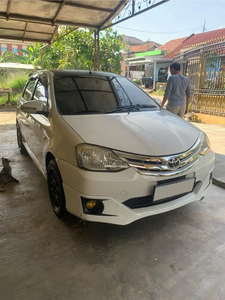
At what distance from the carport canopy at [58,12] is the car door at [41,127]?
2145 mm

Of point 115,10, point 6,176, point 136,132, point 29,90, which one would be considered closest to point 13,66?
point 115,10

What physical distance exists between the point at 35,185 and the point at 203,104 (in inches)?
258

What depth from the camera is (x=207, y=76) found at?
24.9 ft

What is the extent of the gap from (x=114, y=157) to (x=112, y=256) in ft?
2.68

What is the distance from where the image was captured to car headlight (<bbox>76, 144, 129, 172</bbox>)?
180 cm

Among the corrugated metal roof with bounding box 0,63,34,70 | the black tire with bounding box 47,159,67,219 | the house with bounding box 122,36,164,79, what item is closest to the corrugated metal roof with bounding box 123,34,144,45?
the house with bounding box 122,36,164,79

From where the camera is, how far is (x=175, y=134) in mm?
2184

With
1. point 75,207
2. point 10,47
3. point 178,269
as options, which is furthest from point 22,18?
point 10,47

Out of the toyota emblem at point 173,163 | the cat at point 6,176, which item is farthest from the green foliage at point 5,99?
the toyota emblem at point 173,163

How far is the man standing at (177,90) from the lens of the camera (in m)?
4.20

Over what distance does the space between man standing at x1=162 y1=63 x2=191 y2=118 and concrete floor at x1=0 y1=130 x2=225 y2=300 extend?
225 cm

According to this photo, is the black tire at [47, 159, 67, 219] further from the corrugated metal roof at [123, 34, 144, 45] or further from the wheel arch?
the corrugated metal roof at [123, 34, 144, 45]

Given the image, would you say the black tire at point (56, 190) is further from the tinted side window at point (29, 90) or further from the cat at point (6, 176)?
the tinted side window at point (29, 90)

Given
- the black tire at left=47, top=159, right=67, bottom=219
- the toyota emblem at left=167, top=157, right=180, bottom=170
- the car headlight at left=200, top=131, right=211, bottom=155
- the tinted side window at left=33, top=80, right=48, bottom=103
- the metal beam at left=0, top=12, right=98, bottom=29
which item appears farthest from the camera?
the metal beam at left=0, top=12, right=98, bottom=29
